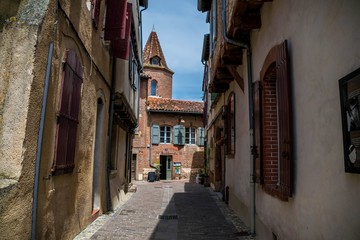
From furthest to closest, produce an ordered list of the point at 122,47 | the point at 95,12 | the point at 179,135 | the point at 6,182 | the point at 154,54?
the point at 154,54 → the point at 179,135 → the point at 122,47 → the point at 95,12 → the point at 6,182

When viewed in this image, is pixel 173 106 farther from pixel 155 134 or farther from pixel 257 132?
pixel 257 132

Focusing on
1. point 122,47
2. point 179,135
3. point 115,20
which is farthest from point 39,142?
point 179,135

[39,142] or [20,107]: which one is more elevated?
[20,107]

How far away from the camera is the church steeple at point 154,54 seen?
35541 millimetres

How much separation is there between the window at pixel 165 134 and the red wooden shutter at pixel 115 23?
20143 mm

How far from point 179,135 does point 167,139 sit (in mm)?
1080

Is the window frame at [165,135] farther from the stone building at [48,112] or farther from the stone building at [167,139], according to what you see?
the stone building at [48,112]

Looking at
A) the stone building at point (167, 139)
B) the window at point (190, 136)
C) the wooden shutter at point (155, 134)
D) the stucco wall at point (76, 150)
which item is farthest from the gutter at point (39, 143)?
the window at point (190, 136)

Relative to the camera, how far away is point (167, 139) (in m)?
28.1

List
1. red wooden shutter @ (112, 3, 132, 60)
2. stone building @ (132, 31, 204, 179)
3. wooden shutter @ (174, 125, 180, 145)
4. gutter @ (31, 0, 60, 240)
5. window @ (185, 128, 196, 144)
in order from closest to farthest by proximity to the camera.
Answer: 1. gutter @ (31, 0, 60, 240)
2. red wooden shutter @ (112, 3, 132, 60)
3. stone building @ (132, 31, 204, 179)
4. wooden shutter @ (174, 125, 180, 145)
5. window @ (185, 128, 196, 144)

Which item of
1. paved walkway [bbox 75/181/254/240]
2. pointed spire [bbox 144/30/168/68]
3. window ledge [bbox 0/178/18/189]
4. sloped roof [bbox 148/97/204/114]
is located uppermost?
pointed spire [bbox 144/30/168/68]

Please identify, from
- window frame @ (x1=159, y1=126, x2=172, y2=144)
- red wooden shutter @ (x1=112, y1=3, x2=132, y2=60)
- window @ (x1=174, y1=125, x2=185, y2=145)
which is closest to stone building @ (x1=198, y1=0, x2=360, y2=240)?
red wooden shutter @ (x1=112, y1=3, x2=132, y2=60)

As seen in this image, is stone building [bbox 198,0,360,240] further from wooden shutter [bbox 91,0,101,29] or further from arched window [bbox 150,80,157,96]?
arched window [bbox 150,80,157,96]

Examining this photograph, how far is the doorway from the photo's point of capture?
2797cm
